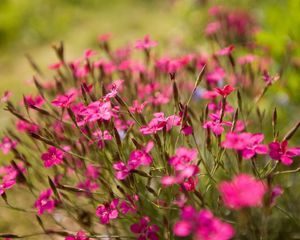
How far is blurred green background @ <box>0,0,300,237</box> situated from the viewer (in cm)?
544

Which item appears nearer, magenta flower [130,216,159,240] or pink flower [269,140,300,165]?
pink flower [269,140,300,165]

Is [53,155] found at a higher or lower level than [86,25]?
higher

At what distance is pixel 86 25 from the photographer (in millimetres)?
7324

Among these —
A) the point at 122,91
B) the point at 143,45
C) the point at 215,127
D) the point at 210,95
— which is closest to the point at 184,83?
the point at 122,91

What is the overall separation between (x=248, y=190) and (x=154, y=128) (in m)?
0.60

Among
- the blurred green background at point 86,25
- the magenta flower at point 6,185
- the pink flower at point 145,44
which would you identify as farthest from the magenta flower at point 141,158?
the blurred green background at point 86,25

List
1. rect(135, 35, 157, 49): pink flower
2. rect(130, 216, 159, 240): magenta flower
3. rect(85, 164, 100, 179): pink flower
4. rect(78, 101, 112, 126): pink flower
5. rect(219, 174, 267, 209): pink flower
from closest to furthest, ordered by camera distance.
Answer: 1. rect(219, 174, 267, 209): pink flower
2. rect(78, 101, 112, 126): pink flower
3. rect(130, 216, 159, 240): magenta flower
4. rect(85, 164, 100, 179): pink flower
5. rect(135, 35, 157, 49): pink flower

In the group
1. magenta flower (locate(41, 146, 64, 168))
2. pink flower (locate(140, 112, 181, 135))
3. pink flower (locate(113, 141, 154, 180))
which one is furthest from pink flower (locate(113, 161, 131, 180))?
magenta flower (locate(41, 146, 64, 168))

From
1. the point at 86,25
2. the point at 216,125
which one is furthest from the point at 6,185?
the point at 86,25

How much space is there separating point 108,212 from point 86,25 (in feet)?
20.2

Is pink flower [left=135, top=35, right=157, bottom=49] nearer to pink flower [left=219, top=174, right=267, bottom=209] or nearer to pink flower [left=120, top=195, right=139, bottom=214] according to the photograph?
pink flower [left=120, top=195, right=139, bottom=214]

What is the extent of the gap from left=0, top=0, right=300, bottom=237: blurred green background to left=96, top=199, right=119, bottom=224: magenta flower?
215 centimetres

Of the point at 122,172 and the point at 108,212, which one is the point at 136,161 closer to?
the point at 122,172

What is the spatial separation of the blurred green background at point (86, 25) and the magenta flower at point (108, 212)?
215 cm
